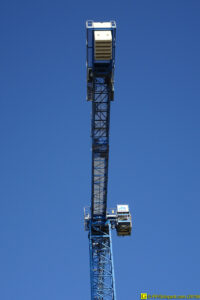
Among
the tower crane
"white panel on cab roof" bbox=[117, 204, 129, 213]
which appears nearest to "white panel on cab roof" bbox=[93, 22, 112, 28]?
the tower crane

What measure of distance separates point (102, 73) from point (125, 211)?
16.2 metres

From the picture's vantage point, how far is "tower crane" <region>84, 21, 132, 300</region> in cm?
3734

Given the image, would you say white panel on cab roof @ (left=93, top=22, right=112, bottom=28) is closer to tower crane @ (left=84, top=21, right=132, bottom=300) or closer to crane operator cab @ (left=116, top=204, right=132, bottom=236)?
tower crane @ (left=84, top=21, right=132, bottom=300)

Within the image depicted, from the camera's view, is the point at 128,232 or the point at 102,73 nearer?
the point at 102,73

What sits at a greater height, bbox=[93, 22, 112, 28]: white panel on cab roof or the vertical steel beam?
bbox=[93, 22, 112, 28]: white panel on cab roof

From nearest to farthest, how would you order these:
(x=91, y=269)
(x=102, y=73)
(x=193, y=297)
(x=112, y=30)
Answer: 1. (x=112, y=30)
2. (x=102, y=73)
3. (x=193, y=297)
4. (x=91, y=269)

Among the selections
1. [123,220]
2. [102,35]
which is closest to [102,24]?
[102,35]

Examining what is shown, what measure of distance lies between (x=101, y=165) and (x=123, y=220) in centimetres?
713

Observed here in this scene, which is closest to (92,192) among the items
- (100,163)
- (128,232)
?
(100,163)

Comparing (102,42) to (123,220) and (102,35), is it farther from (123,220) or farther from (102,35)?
(123,220)

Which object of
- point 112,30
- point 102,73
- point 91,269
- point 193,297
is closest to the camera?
point 112,30

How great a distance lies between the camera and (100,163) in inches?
1816

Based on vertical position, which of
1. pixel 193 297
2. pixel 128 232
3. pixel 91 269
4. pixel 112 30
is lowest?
pixel 193 297

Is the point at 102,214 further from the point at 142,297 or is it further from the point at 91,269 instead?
the point at 142,297
